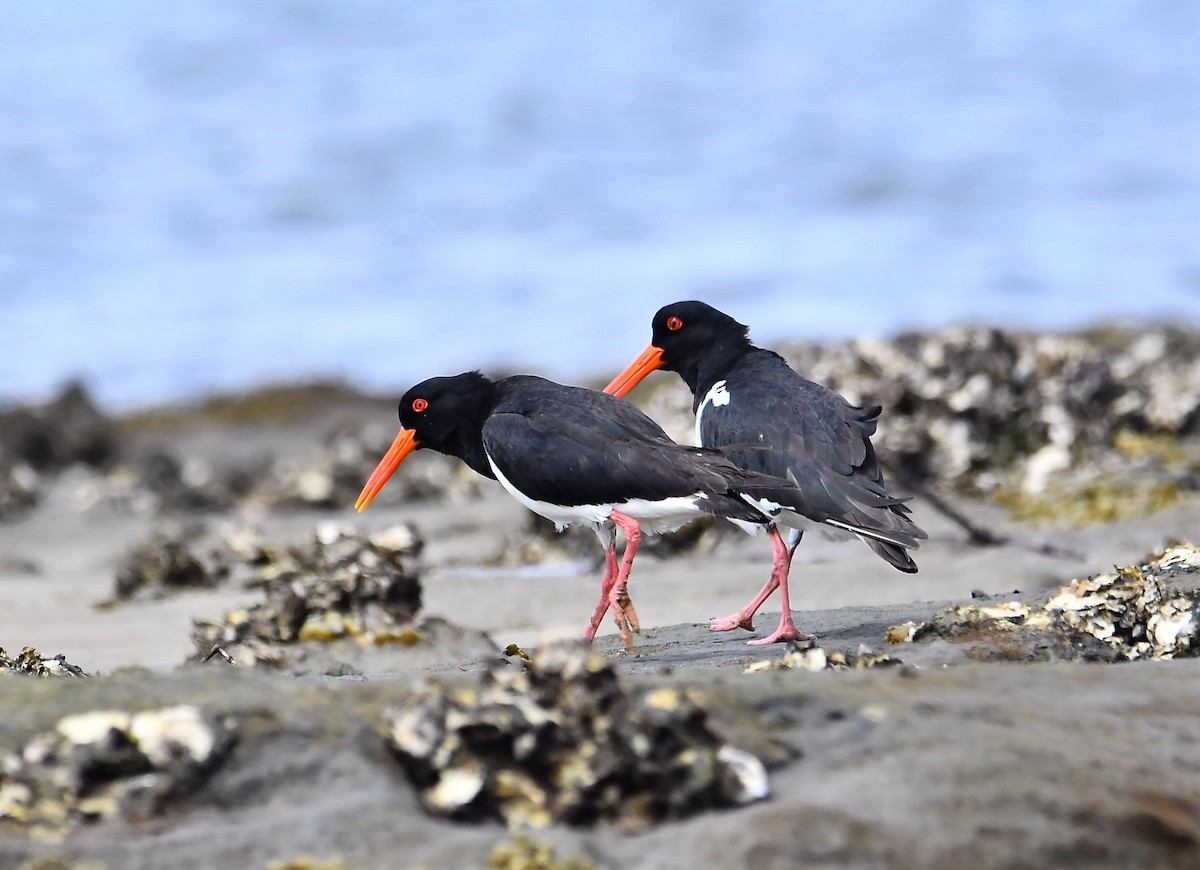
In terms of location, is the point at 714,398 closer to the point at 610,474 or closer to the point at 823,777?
the point at 610,474

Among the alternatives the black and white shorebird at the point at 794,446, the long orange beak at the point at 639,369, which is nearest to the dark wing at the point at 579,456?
the black and white shorebird at the point at 794,446

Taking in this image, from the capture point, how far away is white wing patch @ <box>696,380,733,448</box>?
5809mm

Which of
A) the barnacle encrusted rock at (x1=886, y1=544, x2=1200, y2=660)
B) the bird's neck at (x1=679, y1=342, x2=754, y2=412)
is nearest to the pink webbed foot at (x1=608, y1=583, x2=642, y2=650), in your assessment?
the barnacle encrusted rock at (x1=886, y1=544, x2=1200, y2=660)

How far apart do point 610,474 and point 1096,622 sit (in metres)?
1.68

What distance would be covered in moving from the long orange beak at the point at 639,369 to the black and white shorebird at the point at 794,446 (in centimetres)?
34

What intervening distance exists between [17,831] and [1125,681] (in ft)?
7.89

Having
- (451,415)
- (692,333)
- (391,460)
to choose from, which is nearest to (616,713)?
(451,415)

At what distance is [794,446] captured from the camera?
17.4 ft

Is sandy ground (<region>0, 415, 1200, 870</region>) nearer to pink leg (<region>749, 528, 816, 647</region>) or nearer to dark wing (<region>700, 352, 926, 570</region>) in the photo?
pink leg (<region>749, 528, 816, 647</region>)

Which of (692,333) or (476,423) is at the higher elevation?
(692,333)

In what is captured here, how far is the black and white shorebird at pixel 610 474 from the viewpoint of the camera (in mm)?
4922

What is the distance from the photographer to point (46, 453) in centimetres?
1675

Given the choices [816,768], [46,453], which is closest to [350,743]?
[816,768]

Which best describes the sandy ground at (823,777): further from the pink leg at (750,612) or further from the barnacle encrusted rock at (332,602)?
the barnacle encrusted rock at (332,602)
